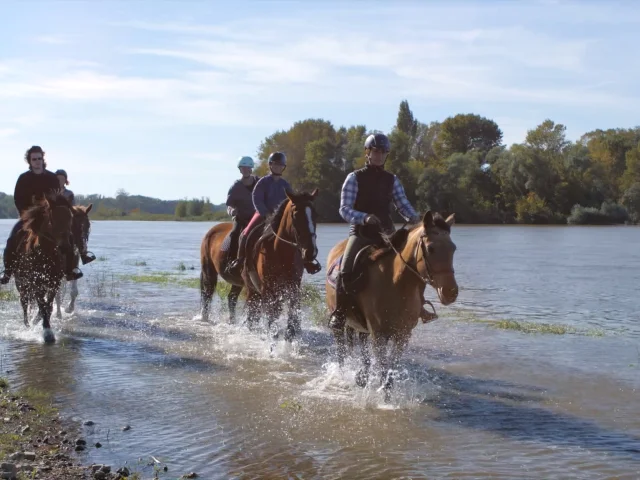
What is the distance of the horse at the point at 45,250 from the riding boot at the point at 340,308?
535 centimetres

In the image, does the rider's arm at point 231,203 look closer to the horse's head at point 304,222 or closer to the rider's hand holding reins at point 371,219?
the horse's head at point 304,222

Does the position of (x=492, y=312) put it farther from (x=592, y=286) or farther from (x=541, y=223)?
(x=541, y=223)

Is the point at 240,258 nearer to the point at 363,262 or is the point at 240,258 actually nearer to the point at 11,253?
the point at 11,253

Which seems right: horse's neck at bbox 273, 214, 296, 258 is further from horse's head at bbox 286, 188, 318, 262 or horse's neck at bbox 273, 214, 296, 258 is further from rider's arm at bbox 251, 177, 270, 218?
rider's arm at bbox 251, 177, 270, 218

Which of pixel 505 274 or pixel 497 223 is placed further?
pixel 497 223

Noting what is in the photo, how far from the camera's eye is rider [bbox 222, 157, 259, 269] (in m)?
14.2

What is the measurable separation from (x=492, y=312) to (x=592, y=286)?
702 cm

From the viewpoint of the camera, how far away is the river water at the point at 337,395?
6957 mm

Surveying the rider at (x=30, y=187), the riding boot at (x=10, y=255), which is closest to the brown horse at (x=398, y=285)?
the rider at (x=30, y=187)

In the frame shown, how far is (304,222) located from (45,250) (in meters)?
4.68

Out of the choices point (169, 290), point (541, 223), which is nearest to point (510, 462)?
point (169, 290)

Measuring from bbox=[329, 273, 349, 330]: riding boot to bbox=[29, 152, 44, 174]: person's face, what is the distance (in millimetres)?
6922

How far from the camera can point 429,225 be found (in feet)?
25.0

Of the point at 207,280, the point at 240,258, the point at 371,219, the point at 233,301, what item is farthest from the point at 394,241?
the point at 207,280
